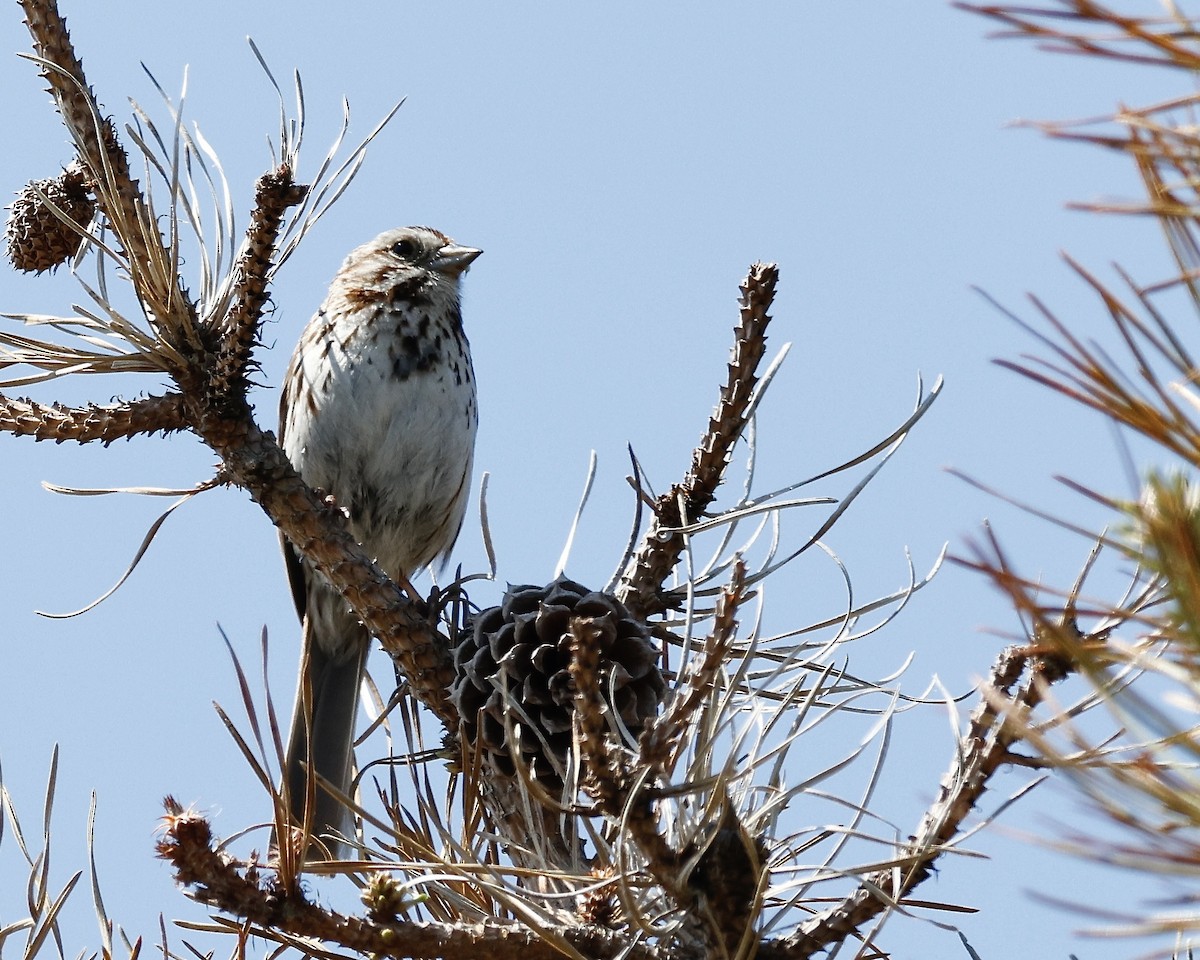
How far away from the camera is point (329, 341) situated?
14.1 feet

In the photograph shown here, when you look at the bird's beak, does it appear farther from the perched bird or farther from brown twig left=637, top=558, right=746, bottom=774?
brown twig left=637, top=558, right=746, bottom=774

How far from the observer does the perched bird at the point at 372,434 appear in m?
4.14

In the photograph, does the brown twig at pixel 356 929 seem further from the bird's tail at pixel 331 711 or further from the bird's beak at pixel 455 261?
the bird's beak at pixel 455 261

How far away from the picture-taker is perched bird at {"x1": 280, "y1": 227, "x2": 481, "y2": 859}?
13.6 feet

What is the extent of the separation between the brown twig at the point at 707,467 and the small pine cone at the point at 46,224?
1.01 metres

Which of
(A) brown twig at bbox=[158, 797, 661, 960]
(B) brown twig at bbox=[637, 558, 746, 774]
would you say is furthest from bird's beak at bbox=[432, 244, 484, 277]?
(B) brown twig at bbox=[637, 558, 746, 774]

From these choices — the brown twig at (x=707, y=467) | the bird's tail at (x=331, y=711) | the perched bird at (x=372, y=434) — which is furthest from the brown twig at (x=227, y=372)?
the perched bird at (x=372, y=434)

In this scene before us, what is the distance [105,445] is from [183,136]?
48 centimetres

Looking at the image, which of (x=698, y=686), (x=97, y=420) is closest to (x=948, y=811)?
(x=698, y=686)

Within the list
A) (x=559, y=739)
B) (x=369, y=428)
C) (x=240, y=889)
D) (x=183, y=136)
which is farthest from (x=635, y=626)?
(x=369, y=428)

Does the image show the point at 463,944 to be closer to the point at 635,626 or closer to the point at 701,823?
the point at 701,823

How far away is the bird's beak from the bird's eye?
98 millimetres

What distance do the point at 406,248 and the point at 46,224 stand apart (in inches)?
97.7

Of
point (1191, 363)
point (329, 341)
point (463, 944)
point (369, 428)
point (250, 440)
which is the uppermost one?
point (329, 341)
